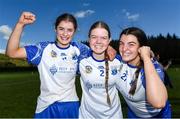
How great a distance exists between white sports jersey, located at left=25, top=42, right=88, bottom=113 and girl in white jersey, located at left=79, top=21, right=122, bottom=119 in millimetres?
304

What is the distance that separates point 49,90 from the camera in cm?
576

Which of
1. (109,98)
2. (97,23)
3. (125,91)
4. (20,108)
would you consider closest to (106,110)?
(109,98)

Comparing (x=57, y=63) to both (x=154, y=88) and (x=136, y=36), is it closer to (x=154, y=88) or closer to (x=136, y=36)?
(x=136, y=36)

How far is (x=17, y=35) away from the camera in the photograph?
5770 millimetres

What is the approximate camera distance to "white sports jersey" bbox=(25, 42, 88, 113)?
579cm

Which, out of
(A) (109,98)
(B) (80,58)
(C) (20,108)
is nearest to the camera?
(A) (109,98)

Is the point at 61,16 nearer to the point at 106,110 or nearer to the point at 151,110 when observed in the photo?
the point at 106,110

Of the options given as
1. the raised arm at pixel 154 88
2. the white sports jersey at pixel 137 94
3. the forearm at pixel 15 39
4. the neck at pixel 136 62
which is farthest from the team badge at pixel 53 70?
the raised arm at pixel 154 88

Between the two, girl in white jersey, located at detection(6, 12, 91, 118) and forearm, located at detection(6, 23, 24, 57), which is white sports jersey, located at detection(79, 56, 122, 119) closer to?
girl in white jersey, located at detection(6, 12, 91, 118)

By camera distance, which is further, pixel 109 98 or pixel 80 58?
pixel 80 58

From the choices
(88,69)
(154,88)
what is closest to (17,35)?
(88,69)

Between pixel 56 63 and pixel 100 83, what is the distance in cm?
81

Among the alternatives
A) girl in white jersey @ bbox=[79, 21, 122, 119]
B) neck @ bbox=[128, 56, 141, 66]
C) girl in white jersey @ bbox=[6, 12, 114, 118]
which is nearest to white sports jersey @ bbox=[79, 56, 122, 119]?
girl in white jersey @ bbox=[79, 21, 122, 119]

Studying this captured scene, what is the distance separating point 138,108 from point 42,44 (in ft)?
6.30
